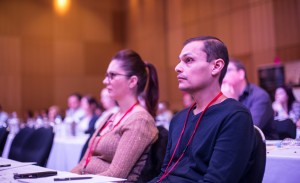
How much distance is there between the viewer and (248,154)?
133 centimetres

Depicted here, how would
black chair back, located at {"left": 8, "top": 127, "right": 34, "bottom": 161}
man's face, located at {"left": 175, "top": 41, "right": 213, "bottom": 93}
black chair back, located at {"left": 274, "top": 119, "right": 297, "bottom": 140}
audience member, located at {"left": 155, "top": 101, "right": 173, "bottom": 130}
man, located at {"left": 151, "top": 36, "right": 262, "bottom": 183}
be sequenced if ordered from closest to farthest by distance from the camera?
man, located at {"left": 151, "top": 36, "right": 262, "bottom": 183}, man's face, located at {"left": 175, "top": 41, "right": 213, "bottom": 93}, black chair back, located at {"left": 8, "top": 127, "right": 34, "bottom": 161}, black chair back, located at {"left": 274, "top": 119, "right": 297, "bottom": 140}, audience member, located at {"left": 155, "top": 101, "right": 173, "bottom": 130}

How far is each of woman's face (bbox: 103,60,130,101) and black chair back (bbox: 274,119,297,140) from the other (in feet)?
5.51

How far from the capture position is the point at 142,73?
7.96 ft

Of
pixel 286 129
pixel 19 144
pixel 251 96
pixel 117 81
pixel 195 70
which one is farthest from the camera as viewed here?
pixel 251 96

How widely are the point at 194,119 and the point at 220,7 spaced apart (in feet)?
27.1

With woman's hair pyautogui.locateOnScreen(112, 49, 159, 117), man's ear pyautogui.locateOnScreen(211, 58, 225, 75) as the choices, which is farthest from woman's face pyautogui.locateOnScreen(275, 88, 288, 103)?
man's ear pyautogui.locateOnScreen(211, 58, 225, 75)

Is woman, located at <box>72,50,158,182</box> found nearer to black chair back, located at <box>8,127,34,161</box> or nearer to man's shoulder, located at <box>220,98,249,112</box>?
man's shoulder, located at <box>220,98,249,112</box>

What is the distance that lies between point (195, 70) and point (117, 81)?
2.95 feet

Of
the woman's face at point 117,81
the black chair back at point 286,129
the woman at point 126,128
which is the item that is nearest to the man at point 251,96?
the black chair back at point 286,129

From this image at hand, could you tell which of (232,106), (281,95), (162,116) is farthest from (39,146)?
(162,116)

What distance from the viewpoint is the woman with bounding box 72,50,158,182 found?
1991 millimetres

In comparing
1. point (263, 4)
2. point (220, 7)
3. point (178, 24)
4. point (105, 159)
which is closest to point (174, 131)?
point (105, 159)

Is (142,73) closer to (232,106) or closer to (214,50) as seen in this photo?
(214,50)

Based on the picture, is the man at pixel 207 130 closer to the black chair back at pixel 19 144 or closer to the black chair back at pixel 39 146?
the black chair back at pixel 39 146
